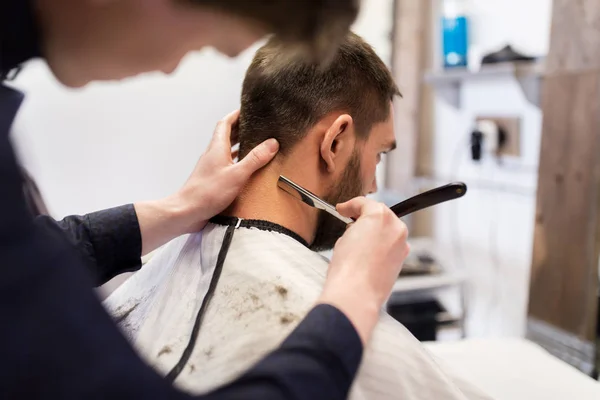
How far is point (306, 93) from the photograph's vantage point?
1.11m

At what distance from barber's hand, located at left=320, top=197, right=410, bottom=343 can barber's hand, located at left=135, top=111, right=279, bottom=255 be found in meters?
0.33

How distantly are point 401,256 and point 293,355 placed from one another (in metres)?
0.30

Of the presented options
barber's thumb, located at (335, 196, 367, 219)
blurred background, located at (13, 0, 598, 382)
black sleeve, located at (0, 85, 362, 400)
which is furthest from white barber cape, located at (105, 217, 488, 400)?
blurred background, located at (13, 0, 598, 382)

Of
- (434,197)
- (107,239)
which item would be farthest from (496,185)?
(107,239)

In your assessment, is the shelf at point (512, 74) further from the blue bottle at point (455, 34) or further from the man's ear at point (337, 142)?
the man's ear at point (337, 142)

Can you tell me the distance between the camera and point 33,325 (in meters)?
0.46

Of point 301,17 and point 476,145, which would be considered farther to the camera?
point 476,145

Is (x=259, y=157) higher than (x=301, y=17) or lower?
lower

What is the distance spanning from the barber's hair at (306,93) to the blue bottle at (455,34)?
132cm

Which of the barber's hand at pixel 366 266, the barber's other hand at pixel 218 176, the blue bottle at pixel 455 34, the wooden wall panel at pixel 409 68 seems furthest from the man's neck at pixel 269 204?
the wooden wall panel at pixel 409 68

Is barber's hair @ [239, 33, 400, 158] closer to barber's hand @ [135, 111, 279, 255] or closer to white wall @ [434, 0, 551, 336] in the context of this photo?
barber's hand @ [135, 111, 279, 255]

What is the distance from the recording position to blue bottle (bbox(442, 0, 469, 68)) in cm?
234

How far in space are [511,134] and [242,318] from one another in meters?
1.69

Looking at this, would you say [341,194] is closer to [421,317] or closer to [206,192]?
[206,192]
